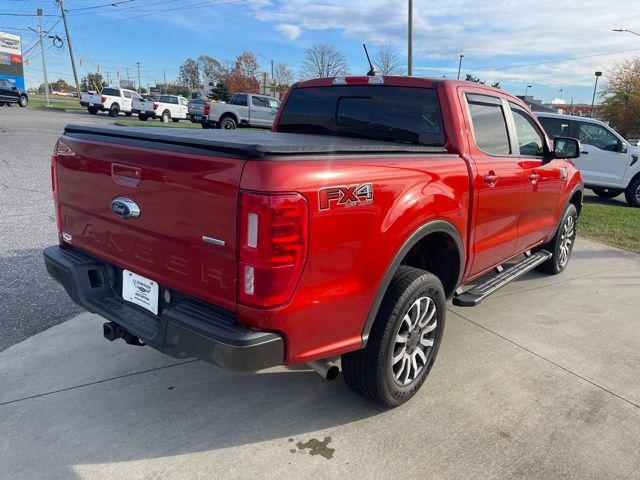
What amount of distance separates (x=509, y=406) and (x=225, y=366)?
6.18ft

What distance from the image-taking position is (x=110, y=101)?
3092cm

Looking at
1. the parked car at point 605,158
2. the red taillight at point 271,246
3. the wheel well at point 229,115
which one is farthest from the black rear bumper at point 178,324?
the wheel well at point 229,115

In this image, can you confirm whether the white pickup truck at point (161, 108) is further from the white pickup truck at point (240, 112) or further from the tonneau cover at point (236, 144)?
the tonneau cover at point (236, 144)

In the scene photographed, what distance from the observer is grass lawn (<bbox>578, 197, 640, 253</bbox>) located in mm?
7500

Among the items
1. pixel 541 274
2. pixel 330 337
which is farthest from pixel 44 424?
pixel 541 274

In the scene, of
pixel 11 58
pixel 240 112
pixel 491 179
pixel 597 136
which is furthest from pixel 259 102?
pixel 11 58

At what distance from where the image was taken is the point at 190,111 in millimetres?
28125

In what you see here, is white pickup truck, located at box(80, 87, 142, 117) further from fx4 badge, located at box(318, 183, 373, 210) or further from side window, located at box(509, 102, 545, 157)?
fx4 badge, located at box(318, 183, 373, 210)

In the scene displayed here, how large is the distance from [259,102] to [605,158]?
1777cm

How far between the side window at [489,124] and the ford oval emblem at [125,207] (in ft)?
7.75

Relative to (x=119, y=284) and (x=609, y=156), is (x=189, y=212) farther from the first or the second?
(x=609, y=156)

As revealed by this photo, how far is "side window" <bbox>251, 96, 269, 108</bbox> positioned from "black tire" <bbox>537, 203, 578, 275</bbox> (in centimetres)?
2140

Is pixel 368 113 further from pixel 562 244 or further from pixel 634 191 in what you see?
pixel 634 191

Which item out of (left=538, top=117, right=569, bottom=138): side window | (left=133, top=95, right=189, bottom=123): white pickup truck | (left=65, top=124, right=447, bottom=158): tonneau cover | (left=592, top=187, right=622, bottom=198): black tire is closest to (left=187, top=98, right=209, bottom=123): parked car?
(left=133, top=95, right=189, bottom=123): white pickup truck
